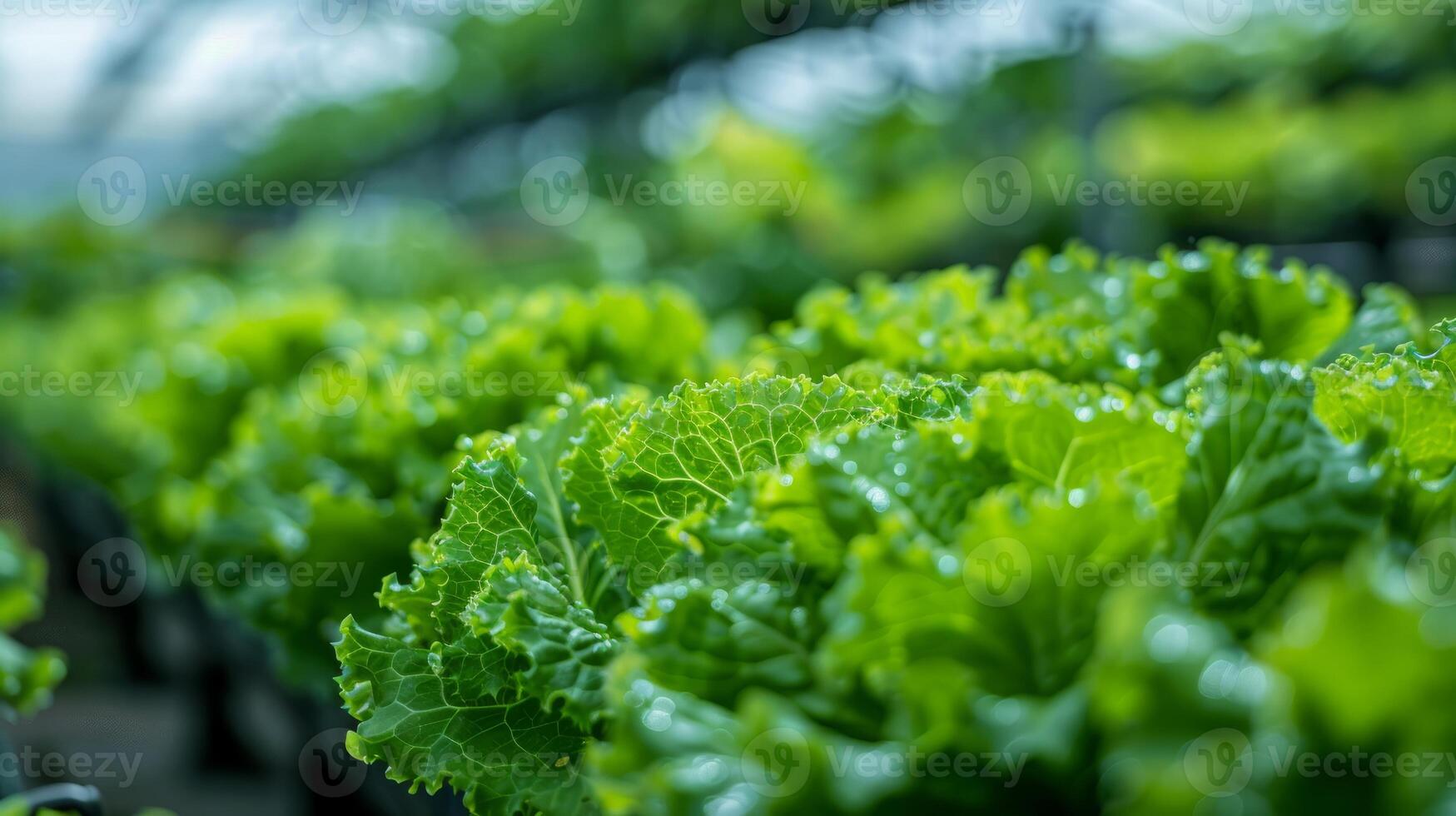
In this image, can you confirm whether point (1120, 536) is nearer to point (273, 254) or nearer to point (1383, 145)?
point (1383, 145)

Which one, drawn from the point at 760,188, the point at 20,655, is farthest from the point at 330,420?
the point at 760,188

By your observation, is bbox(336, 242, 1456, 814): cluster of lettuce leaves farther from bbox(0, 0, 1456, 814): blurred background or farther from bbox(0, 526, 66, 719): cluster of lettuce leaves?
bbox(0, 0, 1456, 814): blurred background

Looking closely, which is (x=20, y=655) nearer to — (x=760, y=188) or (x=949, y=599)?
(x=949, y=599)

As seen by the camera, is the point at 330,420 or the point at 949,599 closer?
the point at 949,599

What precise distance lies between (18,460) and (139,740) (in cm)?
218

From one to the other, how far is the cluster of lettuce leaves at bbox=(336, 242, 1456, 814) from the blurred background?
0.93 metres

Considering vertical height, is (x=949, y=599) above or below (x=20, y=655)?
above

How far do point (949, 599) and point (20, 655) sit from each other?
153 cm

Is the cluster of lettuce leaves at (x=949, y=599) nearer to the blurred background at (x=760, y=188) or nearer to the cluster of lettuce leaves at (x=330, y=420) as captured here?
the cluster of lettuce leaves at (x=330, y=420)

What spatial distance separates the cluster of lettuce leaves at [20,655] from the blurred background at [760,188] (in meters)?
0.41

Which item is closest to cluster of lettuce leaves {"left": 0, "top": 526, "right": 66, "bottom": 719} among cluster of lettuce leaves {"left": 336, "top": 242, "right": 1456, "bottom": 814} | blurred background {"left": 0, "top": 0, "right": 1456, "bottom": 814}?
blurred background {"left": 0, "top": 0, "right": 1456, "bottom": 814}

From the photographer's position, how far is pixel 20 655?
5.49ft

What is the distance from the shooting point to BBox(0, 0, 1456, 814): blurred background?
132 inches

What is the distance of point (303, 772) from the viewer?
2.37 meters
